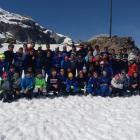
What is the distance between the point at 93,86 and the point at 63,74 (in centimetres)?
196

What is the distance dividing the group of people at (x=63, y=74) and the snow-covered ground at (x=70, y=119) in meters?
0.62

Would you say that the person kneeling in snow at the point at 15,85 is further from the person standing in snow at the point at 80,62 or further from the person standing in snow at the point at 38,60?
the person standing in snow at the point at 80,62

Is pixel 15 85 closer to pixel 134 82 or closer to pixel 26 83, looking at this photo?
pixel 26 83

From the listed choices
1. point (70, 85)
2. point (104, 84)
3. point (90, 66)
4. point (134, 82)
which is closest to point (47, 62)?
point (70, 85)

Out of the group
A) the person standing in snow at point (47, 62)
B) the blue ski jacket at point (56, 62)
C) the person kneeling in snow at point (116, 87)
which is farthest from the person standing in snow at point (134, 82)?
the person standing in snow at point (47, 62)

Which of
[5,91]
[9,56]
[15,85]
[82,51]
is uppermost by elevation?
[82,51]

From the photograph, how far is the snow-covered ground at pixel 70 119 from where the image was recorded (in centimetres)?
411

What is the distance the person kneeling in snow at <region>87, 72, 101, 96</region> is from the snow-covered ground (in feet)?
1.94

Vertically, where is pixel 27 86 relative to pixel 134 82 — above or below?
below

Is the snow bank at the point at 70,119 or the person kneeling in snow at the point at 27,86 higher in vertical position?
the person kneeling in snow at the point at 27,86

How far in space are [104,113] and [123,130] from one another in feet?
4.17

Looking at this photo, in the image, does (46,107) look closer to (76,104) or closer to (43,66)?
(76,104)

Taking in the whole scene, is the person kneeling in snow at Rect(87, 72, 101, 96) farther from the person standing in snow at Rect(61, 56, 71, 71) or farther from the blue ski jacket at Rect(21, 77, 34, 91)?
the blue ski jacket at Rect(21, 77, 34, 91)

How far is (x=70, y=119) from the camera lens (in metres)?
5.06
